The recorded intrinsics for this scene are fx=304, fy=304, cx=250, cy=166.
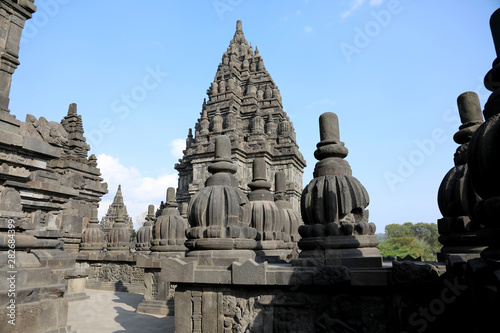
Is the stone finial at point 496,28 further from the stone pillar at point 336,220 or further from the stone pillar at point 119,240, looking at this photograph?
the stone pillar at point 119,240

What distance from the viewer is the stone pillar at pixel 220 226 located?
5.25 m

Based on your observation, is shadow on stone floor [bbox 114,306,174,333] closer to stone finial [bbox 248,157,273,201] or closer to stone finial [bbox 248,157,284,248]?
stone finial [bbox 248,157,284,248]

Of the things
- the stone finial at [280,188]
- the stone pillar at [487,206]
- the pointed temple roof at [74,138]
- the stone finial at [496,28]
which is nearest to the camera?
the stone pillar at [487,206]

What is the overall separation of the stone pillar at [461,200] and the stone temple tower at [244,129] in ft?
63.8

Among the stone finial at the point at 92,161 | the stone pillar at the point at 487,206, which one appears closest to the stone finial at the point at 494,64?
the stone pillar at the point at 487,206

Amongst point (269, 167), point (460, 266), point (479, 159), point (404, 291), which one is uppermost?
point (269, 167)

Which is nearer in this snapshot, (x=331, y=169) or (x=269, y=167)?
(x=331, y=169)

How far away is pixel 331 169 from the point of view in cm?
493

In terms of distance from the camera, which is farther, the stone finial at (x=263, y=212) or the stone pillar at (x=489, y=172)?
the stone finial at (x=263, y=212)

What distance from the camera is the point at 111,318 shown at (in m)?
8.11

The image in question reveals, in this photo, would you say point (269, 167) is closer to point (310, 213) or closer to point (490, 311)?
point (310, 213)

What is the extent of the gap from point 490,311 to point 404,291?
1873 millimetres

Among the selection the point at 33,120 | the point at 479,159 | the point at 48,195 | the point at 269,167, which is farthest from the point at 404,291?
the point at 269,167

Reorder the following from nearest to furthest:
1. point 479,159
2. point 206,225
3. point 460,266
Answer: point 479,159 → point 460,266 → point 206,225
